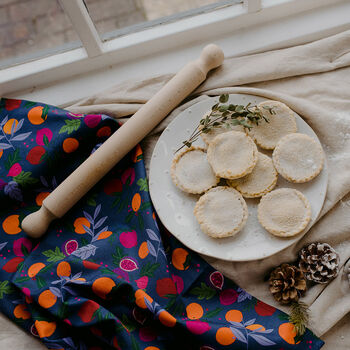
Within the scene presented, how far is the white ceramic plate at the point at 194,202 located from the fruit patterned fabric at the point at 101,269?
0.15 ft

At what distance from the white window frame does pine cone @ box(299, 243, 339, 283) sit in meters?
0.62

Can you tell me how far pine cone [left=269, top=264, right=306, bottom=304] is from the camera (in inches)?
37.5

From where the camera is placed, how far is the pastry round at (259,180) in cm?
99

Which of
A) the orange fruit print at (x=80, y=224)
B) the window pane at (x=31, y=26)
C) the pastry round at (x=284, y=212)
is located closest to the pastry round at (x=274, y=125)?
the pastry round at (x=284, y=212)

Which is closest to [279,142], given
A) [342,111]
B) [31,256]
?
[342,111]

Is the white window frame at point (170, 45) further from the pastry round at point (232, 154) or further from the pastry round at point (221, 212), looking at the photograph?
the pastry round at point (221, 212)

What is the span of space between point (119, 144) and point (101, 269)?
332 mm

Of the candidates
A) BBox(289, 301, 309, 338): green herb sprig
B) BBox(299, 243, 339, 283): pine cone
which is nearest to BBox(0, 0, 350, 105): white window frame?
BBox(299, 243, 339, 283): pine cone

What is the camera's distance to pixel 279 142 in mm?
1004

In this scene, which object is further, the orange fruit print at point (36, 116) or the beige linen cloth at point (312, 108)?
the orange fruit print at point (36, 116)

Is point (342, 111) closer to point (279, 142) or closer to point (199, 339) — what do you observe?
point (279, 142)

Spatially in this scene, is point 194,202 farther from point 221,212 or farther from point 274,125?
point 274,125

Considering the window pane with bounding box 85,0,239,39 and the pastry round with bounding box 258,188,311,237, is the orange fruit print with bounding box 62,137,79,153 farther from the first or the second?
the pastry round with bounding box 258,188,311,237

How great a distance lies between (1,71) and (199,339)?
38.6 inches
